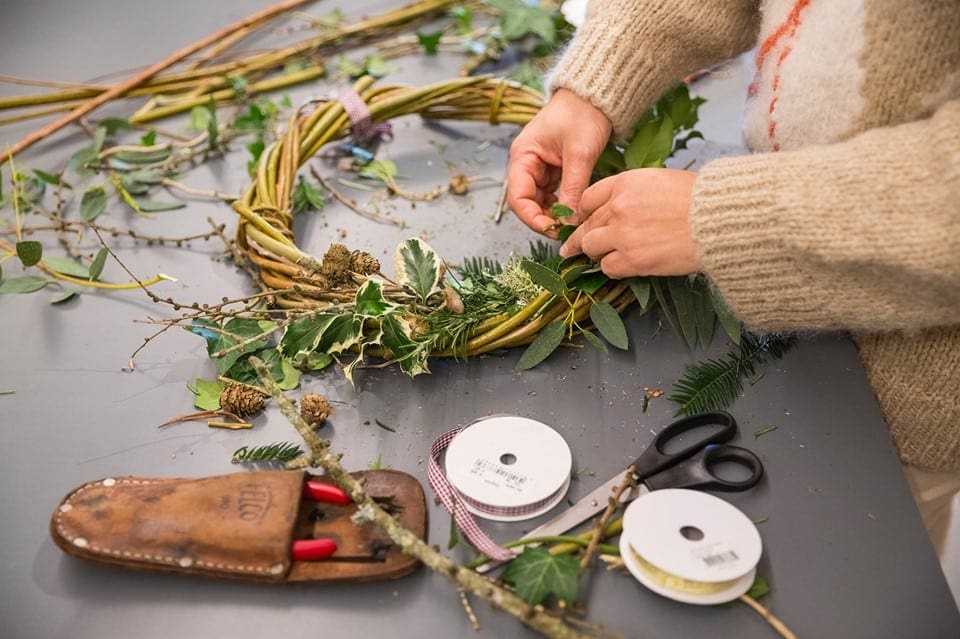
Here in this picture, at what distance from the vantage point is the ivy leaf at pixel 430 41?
1.30 m

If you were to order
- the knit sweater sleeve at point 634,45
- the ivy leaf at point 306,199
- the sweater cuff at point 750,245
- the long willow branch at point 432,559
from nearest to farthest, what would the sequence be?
1. the long willow branch at point 432,559
2. the sweater cuff at point 750,245
3. the knit sweater sleeve at point 634,45
4. the ivy leaf at point 306,199

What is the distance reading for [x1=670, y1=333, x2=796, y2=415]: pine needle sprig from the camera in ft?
2.50

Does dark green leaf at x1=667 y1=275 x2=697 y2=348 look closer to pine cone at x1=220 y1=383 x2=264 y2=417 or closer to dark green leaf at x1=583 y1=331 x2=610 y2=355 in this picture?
dark green leaf at x1=583 y1=331 x2=610 y2=355

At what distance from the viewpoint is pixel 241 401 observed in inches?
31.1

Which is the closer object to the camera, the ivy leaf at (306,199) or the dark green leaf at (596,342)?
the dark green leaf at (596,342)

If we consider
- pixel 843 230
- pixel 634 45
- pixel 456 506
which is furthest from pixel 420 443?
pixel 634 45

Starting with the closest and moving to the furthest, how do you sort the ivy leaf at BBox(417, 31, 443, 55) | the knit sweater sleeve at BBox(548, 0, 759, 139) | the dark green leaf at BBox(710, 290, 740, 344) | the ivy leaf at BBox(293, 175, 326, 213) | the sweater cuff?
the sweater cuff, the dark green leaf at BBox(710, 290, 740, 344), the knit sweater sleeve at BBox(548, 0, 759, 139), the ivy leaf at BBox(293, 175, 326, 213), the ivy leaf at BBox(417, 31, 443, 55)

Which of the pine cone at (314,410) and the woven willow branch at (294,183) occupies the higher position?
the woven willow branch at (294,183)

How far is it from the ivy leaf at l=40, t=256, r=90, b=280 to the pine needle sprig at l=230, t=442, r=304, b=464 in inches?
15.1

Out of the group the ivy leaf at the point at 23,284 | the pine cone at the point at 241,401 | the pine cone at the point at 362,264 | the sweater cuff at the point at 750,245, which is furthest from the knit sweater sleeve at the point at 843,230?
the ivy leaf at the point at 23,284

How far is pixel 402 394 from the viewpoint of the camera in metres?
0.81

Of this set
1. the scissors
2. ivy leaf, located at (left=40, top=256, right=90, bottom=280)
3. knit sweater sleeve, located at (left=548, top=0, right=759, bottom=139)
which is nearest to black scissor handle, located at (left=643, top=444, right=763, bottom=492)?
the scissors

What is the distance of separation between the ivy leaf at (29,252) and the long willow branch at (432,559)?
45cm

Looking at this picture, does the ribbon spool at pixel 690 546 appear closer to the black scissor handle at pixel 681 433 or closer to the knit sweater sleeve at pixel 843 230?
the black scissor handle at pixel 681 433
